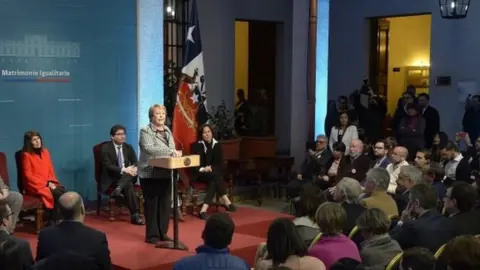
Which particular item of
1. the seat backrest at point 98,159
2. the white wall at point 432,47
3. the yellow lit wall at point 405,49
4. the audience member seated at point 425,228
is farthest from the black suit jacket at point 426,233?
the yellow lit wall at point 405,49

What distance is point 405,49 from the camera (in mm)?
14625

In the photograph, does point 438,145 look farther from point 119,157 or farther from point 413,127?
point 119,157

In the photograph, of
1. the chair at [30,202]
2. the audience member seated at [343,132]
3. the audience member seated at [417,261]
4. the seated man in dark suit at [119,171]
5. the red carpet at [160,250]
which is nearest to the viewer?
the audience member seated at [417,261]

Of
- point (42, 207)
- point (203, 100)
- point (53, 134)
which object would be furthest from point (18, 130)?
point (203, 100)

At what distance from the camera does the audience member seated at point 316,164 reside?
8773 millimetres

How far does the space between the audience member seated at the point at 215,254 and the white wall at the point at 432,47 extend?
27.6ft

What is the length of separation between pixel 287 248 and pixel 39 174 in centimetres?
444

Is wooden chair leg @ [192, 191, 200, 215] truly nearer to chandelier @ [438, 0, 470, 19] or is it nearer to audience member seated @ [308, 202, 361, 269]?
audience member seated @ [308, 202, 361, 269]

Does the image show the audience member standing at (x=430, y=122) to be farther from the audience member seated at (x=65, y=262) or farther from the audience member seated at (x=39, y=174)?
the audience member seated at (x=65, y=262)

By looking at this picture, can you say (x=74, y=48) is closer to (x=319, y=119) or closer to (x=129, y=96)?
(x=129, y=96)

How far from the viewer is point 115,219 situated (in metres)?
8.06

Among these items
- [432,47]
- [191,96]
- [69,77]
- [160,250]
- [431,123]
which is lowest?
[160,250]

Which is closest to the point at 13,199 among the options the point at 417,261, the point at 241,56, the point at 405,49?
the point at 417,261

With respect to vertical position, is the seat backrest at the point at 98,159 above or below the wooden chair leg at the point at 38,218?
above
